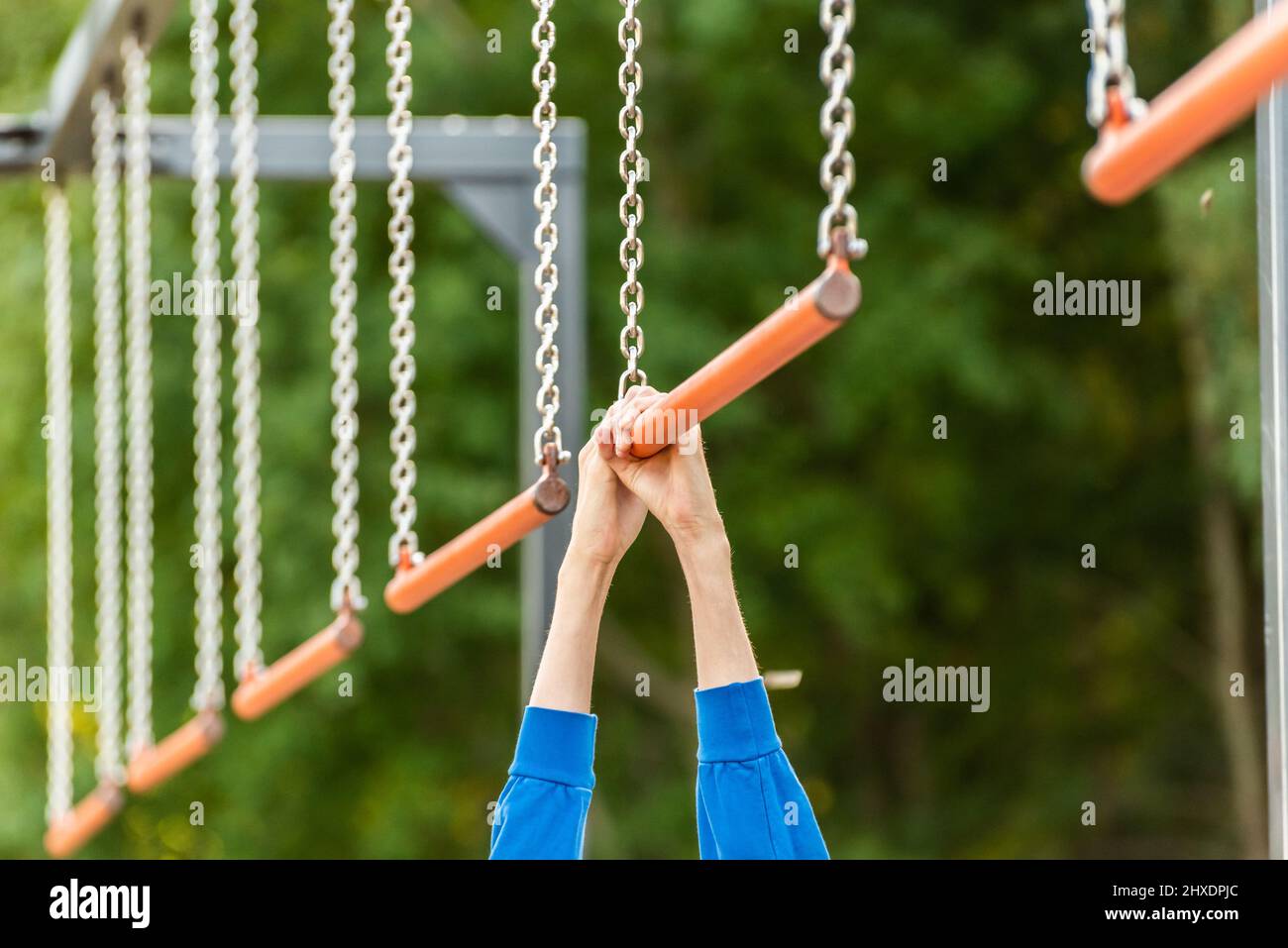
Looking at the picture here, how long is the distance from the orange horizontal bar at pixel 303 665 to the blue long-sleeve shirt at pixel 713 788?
3.18ft

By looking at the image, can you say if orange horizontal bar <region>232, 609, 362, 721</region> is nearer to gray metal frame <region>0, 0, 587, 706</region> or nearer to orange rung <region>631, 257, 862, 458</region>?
gray metal frame <region>0, 0, 587, 706</region>

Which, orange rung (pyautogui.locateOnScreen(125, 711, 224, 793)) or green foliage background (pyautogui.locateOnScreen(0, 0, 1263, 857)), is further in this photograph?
green foliage background (pyautogui.locateOnScreen(0, 0, 1263, 857))

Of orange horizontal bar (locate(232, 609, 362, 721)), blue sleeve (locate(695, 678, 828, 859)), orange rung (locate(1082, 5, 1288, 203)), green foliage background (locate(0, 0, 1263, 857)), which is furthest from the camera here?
green foliage background (locate(0, 0, 1263, 857))

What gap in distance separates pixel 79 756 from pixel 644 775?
7.73ft

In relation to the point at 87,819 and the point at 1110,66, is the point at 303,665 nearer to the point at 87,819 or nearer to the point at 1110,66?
the point at 87,819

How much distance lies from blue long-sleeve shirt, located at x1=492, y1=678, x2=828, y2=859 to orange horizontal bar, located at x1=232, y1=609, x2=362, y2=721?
3.18 feet

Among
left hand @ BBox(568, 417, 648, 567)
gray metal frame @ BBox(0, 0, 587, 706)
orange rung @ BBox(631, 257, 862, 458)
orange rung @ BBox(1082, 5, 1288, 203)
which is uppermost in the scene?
gray metal frame @ BBox(0, 0, 587, 706)

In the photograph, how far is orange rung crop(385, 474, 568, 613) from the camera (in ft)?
5.99

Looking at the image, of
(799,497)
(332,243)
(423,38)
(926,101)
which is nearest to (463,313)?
(332,243)

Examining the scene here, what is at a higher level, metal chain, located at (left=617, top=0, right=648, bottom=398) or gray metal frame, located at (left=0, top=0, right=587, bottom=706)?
gray metal frame, located at (left=0, top=0, right=587, bottom=706)

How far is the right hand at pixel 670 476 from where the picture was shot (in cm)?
151

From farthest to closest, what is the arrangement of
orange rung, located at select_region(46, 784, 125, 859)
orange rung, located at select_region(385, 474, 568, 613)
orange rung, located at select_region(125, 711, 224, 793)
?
1. orange rung, located at select_region(46, 784, 125, 859)
2. orange rung, located at select_region(125, 711, 224, 793)
3. orange rung, located at select_region(385, 474, 568, 613)

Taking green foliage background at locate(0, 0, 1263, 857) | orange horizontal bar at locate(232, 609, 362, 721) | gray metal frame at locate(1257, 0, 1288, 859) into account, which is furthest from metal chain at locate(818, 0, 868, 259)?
green foliage background at locate(0, 0, 1263, 857)

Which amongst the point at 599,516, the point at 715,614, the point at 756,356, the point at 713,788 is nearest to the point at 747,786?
the point at 713,788
